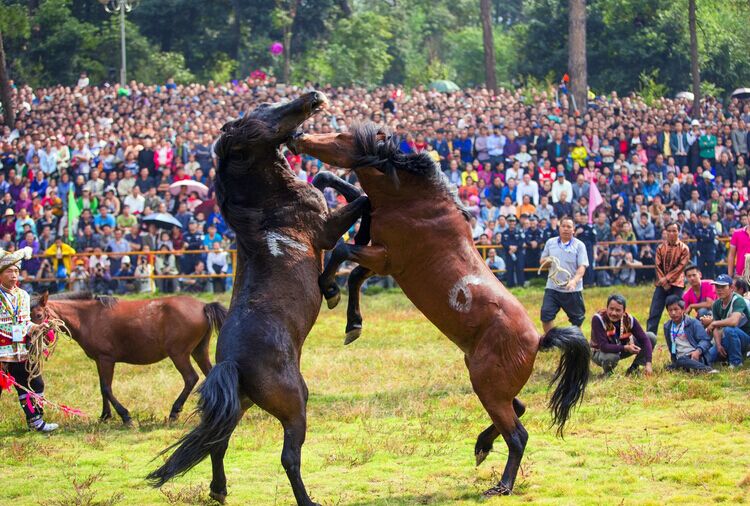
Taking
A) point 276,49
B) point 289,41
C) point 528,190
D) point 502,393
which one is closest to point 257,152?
point 502,393

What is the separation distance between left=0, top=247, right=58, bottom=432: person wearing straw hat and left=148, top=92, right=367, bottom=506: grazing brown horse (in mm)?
3366

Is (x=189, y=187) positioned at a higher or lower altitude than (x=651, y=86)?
lower

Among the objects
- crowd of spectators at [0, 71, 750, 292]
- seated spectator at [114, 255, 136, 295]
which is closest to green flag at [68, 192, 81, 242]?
crowd of spectators at [0, 71, 750, 292]

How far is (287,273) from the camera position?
7.24 m

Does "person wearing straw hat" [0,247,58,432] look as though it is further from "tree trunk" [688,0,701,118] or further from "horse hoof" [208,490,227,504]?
"tree trunk" [688,0,701,118]

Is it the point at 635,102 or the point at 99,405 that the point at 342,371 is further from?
the point at 635,102

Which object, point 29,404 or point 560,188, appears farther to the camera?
point 560,188

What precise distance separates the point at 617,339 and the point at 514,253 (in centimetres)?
744

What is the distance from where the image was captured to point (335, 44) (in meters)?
43.3

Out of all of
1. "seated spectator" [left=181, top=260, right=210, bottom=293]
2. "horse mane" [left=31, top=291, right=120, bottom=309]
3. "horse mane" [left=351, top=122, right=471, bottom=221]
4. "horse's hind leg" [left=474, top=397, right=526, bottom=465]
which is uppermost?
"horse mane" [left=351, top=122, right=471, bottom=221]

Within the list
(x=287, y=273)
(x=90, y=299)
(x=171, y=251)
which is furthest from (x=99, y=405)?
(x=171, y=251)

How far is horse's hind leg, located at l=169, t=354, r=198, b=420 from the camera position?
418 inches

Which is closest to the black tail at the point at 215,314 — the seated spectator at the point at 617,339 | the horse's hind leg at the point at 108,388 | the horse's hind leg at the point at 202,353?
the horse's hind leg at the point at 202,353

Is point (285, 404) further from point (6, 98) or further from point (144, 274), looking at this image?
point (6, 98)
